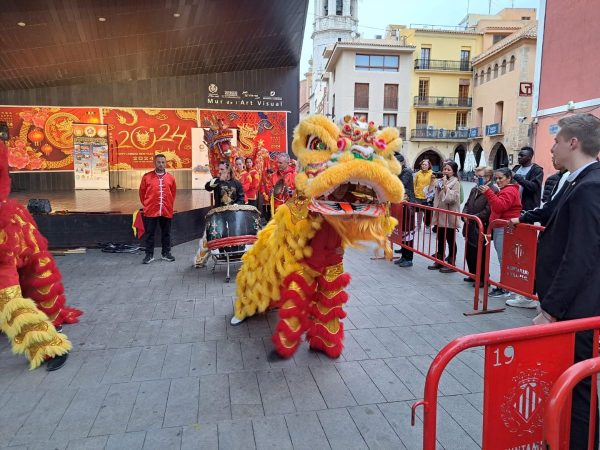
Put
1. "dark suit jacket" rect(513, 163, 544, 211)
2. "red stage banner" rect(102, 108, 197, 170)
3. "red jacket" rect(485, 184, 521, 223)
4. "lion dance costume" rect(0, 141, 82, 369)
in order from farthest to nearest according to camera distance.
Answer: "red stage banner" rect(102, 108, 197, 170) → "dark suit jacket" rect(513, 163, 544, 211) → "red jacket" rect(485, 184, 521, 223) → "lion dance costume" rect(0, 141, 82, 369)

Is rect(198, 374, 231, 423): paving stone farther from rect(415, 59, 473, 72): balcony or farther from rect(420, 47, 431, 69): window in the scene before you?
rect(420, 47, 431, 69): window

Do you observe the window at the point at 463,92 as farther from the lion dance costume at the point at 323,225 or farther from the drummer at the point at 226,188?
the lion dance costume at the point at 323,225

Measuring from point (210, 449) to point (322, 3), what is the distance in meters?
55.8

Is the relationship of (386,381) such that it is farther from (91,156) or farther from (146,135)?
(91,156)

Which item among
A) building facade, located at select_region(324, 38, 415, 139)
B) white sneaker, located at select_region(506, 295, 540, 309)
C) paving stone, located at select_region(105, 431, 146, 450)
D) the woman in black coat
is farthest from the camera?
building facade, located at select_region(324, 38, 415, 139)

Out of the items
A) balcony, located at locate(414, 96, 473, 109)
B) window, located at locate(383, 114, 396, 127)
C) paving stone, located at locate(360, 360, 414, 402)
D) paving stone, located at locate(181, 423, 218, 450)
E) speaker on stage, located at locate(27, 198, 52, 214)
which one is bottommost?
paving stone, located at locate(181, 423, 218, 450)

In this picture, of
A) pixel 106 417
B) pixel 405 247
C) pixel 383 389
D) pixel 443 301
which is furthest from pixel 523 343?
pixel 405 247

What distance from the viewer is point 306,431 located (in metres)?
2.63

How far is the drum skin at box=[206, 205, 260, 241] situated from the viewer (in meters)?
5.93

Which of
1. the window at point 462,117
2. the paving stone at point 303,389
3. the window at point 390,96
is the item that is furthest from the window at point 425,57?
the paving stone at point 303,389

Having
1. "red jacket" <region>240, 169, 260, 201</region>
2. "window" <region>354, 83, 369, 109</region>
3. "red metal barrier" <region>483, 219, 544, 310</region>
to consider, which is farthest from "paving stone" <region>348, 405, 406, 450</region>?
"window" <region>354, 83, 369, 109</region>

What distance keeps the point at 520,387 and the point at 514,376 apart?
0.22 ft

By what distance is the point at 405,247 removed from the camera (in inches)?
273

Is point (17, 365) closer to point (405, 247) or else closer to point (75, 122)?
point (405, 247)
